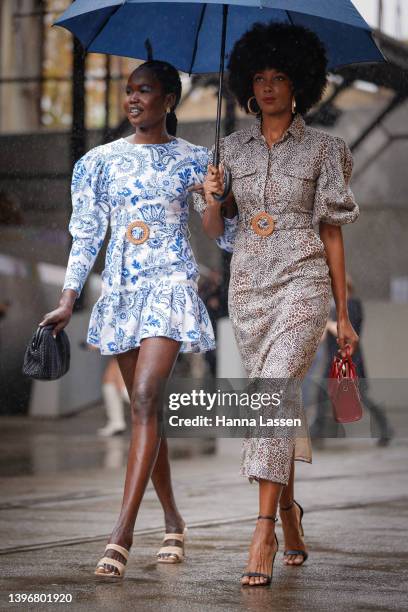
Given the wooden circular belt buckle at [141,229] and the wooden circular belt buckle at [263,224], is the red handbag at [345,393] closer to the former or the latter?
the wooden circular belt buckle at [263,224]

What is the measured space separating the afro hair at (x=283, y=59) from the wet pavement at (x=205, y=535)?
1953 millimetres

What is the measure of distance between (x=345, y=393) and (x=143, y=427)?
0.81 metres

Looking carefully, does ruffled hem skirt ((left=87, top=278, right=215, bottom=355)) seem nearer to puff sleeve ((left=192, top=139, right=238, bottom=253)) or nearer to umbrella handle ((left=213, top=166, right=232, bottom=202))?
puff sleeve ((left=192, top=139, right=238, bottom=253))

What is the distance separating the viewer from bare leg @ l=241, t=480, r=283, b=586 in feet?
16.1

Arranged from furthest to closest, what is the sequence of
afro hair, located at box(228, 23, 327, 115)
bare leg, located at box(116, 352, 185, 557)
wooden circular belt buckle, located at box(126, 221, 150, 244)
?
bare leg, located at box(116, 352, 185, 557)
afro hair, located at box(228, 23, 327, 115)
wooden circular belt buckle, located at box(126, 221, 150, 244)

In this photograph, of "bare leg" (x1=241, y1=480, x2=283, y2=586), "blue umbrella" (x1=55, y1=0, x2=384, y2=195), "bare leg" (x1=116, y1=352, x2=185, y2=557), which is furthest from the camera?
"blue umbrella" (x1=55, y1=0, x2=384, y2=195)

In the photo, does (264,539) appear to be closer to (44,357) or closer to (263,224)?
(44,357)

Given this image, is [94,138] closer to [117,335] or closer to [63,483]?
[63,483]

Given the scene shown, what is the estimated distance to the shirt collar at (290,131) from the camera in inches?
213

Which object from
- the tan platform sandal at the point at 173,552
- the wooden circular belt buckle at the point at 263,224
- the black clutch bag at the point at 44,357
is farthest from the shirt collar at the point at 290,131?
the tan platform sandal at the point at 173,552

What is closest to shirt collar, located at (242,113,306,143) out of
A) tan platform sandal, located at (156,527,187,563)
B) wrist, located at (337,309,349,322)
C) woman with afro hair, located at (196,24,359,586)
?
woman with afro hair, located at (196,24,359,586)

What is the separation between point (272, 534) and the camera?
4992 mm

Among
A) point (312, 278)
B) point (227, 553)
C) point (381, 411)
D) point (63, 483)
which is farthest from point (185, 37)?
point (381, 411)

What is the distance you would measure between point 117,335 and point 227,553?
116 centimetres
